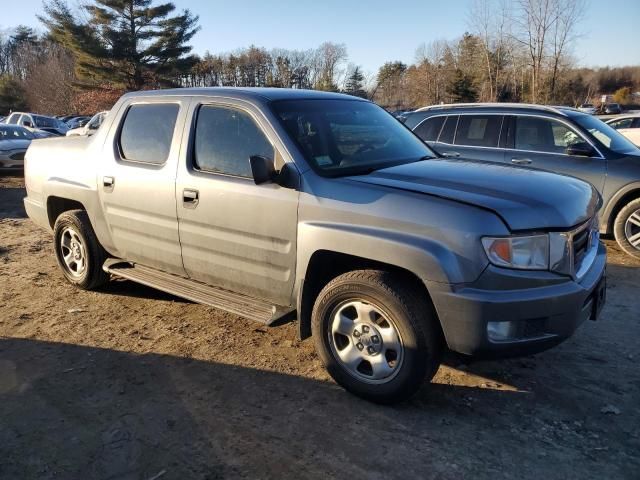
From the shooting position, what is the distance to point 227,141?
389cm

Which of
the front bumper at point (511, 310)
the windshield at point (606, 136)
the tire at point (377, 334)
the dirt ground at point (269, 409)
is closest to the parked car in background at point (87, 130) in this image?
the dirt ground at point (269, 409)

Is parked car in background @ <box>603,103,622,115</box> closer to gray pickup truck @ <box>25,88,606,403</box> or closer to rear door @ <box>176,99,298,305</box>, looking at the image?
gray pickup truck @ <box>25,88,606,403</box>

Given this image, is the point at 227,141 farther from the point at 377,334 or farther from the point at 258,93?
the point at 377,334

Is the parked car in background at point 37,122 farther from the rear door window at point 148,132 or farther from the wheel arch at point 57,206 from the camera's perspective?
the rear door window at point 148,132

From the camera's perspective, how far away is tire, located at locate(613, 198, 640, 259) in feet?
21.3

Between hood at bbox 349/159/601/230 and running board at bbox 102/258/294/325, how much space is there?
1.10m

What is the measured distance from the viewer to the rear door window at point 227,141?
3709 millimetres

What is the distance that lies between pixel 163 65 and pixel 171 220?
44.9 m

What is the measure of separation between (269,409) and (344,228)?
120 cm

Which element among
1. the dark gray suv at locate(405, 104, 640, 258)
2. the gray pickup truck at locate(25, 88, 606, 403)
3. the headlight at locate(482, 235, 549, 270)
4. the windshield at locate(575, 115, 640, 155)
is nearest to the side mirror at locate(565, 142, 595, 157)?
the dark gray suv at locate(405, 104, 640, 258)

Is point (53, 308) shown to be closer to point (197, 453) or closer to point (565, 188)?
point (197, 453)

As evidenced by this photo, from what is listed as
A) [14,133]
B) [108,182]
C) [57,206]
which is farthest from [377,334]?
[14,133]

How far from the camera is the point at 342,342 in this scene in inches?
134

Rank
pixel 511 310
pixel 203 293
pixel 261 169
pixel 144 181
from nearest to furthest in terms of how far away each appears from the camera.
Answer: pixel 511 310, pixel 261 169, pixel 203 293, pixel 144 181
